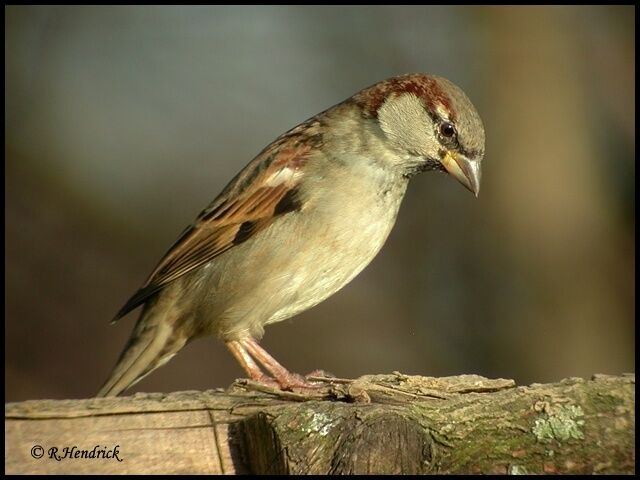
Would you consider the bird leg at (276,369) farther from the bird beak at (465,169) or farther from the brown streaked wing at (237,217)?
the bird beak at (465,169)

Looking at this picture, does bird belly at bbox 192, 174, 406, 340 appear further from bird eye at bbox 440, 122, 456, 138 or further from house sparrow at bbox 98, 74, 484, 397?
bird eye at bbox 440, 122, 456, 138

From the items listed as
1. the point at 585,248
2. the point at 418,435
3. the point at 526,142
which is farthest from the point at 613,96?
the point at 418,435

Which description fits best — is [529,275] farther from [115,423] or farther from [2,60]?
[115,423]

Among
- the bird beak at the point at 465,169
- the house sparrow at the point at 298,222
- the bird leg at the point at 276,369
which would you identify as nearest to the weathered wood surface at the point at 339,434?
the bird leg at the point at 276,369

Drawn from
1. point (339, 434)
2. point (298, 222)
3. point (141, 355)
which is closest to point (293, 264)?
point (298, 222)

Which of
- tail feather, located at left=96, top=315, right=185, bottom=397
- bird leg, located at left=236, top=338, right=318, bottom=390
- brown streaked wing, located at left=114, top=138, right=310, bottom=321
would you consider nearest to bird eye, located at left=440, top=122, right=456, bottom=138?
brown streaked wing, located at left=114, top=138, right=310, bottom=321
